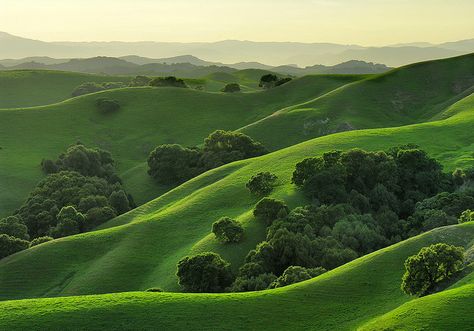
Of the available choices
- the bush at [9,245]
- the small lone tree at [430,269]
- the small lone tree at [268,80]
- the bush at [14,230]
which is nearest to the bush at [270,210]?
the small lone tree at [430,269]

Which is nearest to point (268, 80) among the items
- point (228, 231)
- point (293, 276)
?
point (228, 231)

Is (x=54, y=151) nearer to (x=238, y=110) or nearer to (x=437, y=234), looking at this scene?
(x=238, y=110)

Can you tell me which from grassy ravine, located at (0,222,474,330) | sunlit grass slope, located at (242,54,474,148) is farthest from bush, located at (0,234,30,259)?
sunlit grass slope, located at (242,54,474,148)

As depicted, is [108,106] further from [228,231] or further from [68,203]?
[228,231]

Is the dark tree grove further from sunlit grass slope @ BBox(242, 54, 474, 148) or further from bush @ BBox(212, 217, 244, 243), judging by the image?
sunlit grass slope @ BBox(242, 54, 474, 148)

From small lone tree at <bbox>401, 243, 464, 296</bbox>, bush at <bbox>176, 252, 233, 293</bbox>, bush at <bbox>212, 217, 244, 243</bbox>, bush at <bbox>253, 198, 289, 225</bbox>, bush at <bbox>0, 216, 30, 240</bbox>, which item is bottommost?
bush at <bbox>0, 216, 30, 240</bbox>

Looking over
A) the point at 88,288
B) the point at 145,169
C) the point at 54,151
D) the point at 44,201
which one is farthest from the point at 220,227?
the point at 54,151

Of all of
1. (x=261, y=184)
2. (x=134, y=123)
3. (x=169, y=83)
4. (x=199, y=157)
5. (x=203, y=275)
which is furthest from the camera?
(x=169, y=83)
